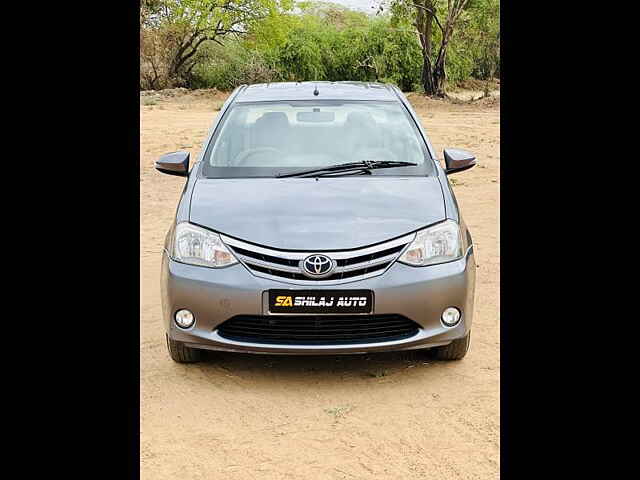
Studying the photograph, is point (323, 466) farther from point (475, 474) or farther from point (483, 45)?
point (483, 45)

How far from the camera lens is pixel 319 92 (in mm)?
6254

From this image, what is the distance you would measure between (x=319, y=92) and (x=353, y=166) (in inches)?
41.8

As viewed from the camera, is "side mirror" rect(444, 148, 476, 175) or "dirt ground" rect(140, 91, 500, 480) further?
"side mirror" rect(444, 148, 476, 175)

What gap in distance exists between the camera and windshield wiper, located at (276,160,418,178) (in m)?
5.32

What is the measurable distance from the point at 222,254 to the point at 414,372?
1347mm

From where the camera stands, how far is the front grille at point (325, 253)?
14.3 ft

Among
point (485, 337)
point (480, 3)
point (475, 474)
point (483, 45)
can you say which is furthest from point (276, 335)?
point (483, 45)

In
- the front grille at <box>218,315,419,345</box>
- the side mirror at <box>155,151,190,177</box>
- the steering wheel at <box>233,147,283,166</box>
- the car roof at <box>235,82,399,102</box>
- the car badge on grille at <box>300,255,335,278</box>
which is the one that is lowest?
the front grille at <box>218,315,419,345</box>

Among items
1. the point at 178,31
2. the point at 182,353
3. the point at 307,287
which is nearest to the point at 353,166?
the point at 307,287

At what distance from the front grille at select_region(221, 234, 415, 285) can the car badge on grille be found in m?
0.02

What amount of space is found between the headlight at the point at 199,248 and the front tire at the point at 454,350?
4.56ft

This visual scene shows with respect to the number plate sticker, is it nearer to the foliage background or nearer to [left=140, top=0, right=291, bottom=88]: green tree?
the foliage background

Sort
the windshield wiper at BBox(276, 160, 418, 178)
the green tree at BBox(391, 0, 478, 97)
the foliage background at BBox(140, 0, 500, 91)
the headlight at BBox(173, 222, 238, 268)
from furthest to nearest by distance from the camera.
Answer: the foliage background at BBox(140, 0, 500, 91) → the green tree at BBox(391, 0, 478, 97) → the windshield wiper at BBox(276, 160, 418, 178) → the headlight at BBox(173, 222, 238, 268)

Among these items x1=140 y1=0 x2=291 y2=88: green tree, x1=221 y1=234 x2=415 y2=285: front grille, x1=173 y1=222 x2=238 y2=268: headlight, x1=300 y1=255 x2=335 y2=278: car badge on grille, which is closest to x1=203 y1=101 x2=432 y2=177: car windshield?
x1=173 y1=222 x2=238 y2=268: headlight
